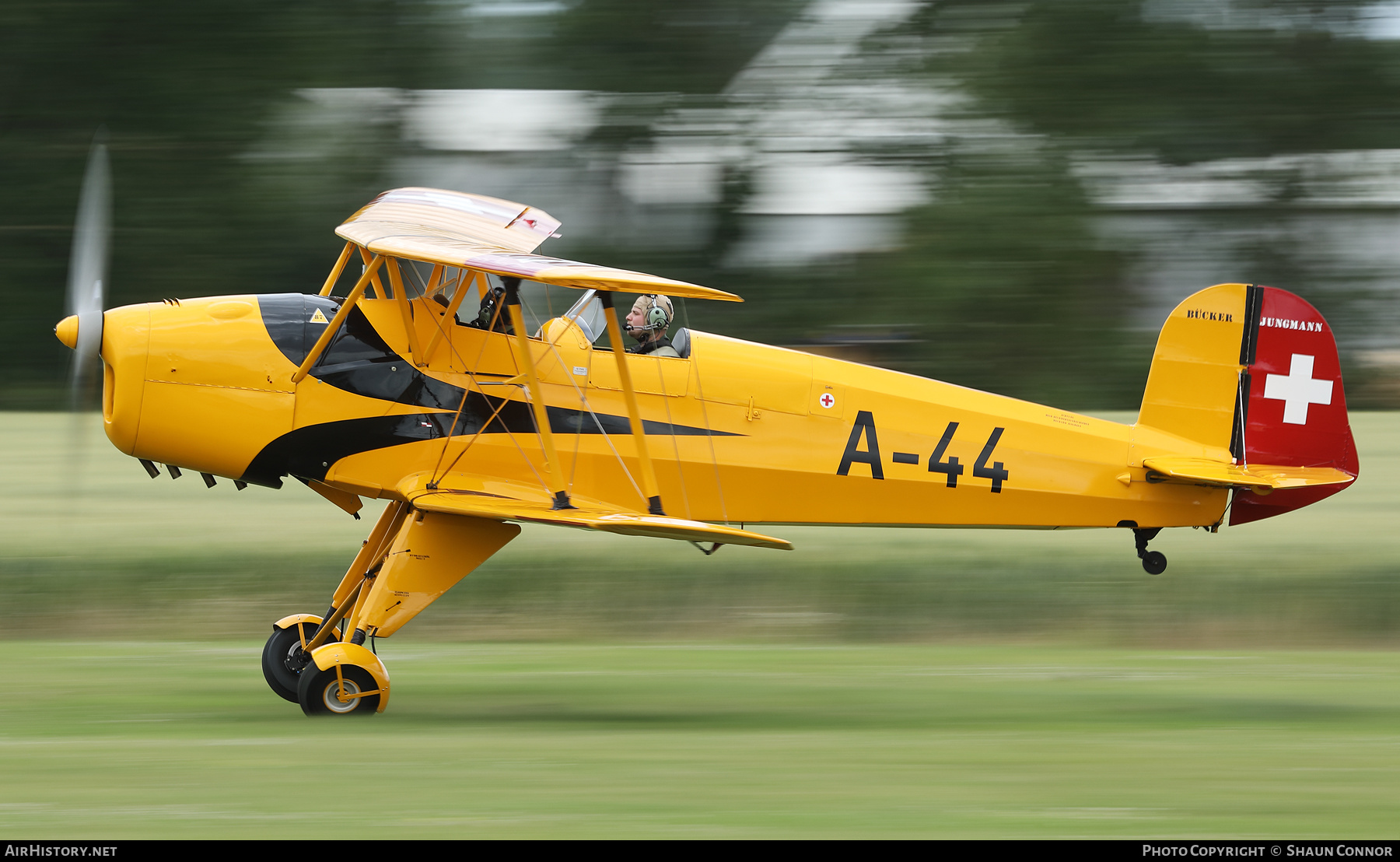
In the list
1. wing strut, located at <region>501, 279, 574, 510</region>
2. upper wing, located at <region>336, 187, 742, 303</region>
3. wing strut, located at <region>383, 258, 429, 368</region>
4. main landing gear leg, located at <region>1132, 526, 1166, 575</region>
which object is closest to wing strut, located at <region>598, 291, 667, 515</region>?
upper wing, located at <region>336, 187, 742, 303</region>

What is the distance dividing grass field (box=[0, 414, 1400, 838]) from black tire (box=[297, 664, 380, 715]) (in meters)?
0.11

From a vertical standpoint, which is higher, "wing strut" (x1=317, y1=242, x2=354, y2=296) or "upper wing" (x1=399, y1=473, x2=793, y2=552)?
"wing strut" (x1=317, y1=242, x2=354, y2=296)

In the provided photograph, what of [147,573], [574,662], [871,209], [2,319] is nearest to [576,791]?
[574,662]

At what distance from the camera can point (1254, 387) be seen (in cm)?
792

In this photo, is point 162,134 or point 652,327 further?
point 162,134

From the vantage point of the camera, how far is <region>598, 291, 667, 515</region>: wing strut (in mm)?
6457

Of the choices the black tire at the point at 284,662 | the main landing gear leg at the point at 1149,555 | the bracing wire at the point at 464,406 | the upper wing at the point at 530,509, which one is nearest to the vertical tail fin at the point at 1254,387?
the main landing gear leg at the point at 1149,555

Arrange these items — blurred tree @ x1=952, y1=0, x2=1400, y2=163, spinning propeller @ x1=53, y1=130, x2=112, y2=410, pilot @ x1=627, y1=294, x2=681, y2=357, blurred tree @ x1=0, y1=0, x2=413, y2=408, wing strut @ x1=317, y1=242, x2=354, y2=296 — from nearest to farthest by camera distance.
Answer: spinning propeller @ x1=53, y1=130, x2=112, y2=410 < wing strut @ x1=317, y1=242, x2=354, y2=296 < pilot @ x1=627, y1=294, x2=681, y2=357 < blurred tree @ x1=0, y1=0, x2=413, y2=408 < blurred tree @ x1=952, y1=0, x2=1400, y2=163

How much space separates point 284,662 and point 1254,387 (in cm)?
611

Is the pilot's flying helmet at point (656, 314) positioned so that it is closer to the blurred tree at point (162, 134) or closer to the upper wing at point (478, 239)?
the upper wing at point (478, 239)

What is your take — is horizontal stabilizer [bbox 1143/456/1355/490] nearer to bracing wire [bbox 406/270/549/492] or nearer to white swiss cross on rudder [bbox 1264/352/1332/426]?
white swiss cross on rudder [bbox 1264/352/1332/426]

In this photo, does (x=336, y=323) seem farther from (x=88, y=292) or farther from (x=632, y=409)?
(x=632, y=409)

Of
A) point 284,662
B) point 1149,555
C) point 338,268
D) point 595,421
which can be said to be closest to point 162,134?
point 338,268

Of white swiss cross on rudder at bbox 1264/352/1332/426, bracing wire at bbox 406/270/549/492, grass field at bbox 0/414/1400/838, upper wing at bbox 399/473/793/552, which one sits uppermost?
bracing wire at bbox 406/270/549/492
